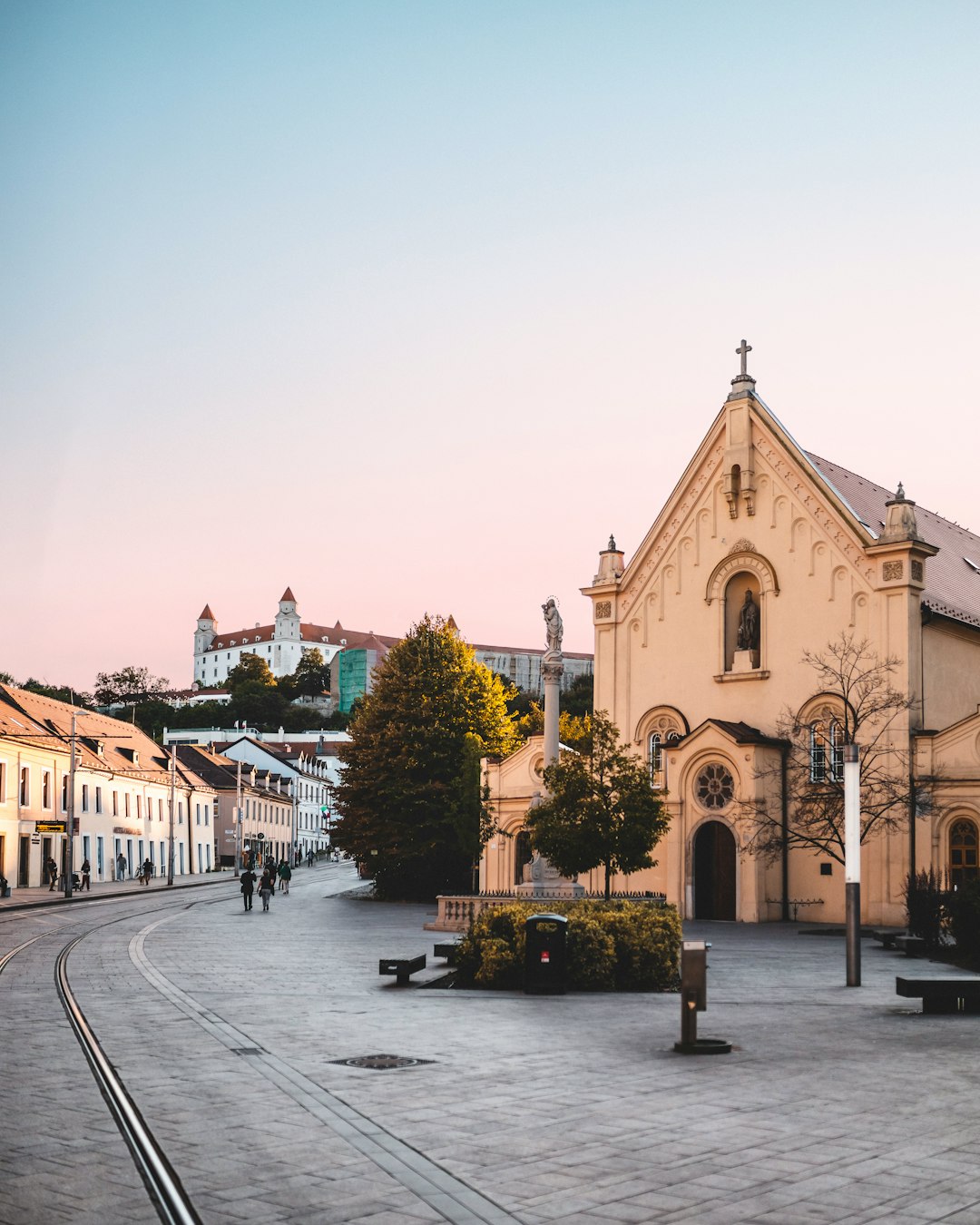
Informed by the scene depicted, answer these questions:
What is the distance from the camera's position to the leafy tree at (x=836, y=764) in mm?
36625

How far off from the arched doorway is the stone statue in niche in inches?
231

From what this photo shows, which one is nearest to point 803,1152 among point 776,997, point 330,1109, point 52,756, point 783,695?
point 330,1109

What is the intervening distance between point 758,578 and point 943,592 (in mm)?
5835

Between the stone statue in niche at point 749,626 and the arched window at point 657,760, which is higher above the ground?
the stone statue in niche at point 749,626

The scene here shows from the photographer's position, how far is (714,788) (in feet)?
133

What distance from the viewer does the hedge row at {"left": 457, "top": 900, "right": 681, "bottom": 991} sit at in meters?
18.8

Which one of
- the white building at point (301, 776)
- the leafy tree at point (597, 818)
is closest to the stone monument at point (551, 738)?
the leafy tree at point (597, 818)

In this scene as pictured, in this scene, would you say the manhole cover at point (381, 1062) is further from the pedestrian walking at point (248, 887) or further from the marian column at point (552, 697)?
the pedestrian walking at point (248, 887)

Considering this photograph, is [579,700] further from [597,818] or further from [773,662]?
[597,818]

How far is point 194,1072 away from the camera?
11.0 m

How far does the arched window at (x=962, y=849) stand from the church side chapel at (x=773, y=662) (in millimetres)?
50

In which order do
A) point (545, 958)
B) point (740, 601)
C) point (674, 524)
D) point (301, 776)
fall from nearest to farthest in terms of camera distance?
point (545, 958), point (740, 601), point (674, 524), point (301, 776)

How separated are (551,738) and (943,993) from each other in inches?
756

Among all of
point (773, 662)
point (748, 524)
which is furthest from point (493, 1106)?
point (748, 524)
